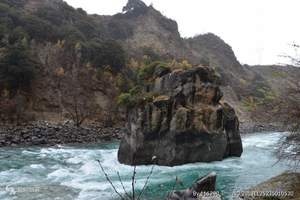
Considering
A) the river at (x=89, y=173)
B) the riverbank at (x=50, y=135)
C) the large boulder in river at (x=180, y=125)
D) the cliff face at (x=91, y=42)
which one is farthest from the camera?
the cliff face at (x=91, y=42)

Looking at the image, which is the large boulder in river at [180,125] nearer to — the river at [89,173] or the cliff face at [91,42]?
the river at [89,173]

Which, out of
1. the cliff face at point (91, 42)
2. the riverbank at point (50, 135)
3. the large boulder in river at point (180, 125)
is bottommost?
the riverbank at point (50, 135)

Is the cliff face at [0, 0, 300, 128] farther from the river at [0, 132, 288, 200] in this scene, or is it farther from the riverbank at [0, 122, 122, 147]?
the riverbank at [0, 122, 122, 147]

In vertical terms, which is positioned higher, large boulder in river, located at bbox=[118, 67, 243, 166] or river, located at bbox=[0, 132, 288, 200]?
large boulder in river, located at bbox=[118, 67, 243, 166]

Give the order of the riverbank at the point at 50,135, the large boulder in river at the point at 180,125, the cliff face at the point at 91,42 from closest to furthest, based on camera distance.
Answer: the large boulder in river at the point at 180,125
the riverbank at the point at 50,135
the cliff face at the point at 91,42

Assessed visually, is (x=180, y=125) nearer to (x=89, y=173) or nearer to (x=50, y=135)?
(x=89, y=173)

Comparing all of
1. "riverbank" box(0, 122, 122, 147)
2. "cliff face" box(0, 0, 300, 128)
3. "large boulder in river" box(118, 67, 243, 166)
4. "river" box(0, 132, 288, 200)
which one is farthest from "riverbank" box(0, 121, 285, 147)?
"large boulder in river" box(118, 67, 243, 166)

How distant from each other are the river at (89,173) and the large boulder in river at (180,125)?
921mm

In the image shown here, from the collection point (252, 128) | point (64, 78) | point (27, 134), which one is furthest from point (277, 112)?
point (252, 128)

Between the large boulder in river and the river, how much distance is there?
0.92 metres

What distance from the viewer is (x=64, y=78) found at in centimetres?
4597

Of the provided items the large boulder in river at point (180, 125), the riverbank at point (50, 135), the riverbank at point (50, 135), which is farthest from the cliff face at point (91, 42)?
the riverbank at point (50, 135)

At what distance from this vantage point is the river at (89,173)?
14.6 meters

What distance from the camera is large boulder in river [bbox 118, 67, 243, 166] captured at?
2267cm
